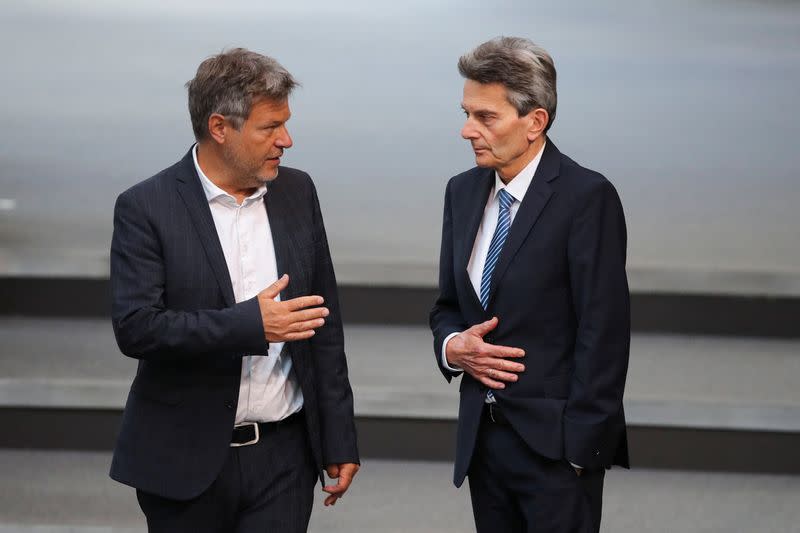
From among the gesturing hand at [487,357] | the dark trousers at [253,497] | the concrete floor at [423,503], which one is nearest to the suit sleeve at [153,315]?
the dark trousers at [253,497]

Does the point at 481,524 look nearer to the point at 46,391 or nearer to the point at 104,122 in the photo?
the point at 46,391

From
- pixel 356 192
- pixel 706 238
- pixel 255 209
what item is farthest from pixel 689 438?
pixel 255 209

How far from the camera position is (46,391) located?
10.8ft

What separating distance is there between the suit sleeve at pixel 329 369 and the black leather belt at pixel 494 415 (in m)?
0.25

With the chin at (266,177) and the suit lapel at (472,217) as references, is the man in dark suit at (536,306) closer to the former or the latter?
the suit lapel at (472,217)

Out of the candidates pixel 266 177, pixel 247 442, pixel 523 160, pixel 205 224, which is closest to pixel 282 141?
pixel 266 177

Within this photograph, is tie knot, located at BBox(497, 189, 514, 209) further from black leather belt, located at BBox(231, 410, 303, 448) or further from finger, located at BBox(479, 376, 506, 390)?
black leather belt, located at BBox(231, 410, 303, 448)

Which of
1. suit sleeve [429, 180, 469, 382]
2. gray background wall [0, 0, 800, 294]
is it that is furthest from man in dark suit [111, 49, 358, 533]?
gray background wall [0, 0, 800, 294]

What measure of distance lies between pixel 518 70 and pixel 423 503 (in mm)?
1785

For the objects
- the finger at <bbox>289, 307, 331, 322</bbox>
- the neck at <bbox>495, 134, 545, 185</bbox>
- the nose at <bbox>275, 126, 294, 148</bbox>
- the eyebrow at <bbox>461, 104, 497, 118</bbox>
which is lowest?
the finger at <bbox>289, 307, 331, 322</bbox>

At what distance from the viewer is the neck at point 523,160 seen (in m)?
1.77

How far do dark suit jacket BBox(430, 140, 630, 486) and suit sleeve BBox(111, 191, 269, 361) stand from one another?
15.7 inches

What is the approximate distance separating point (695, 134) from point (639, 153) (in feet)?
0.60

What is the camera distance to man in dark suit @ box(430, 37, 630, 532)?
1701 millimetres
